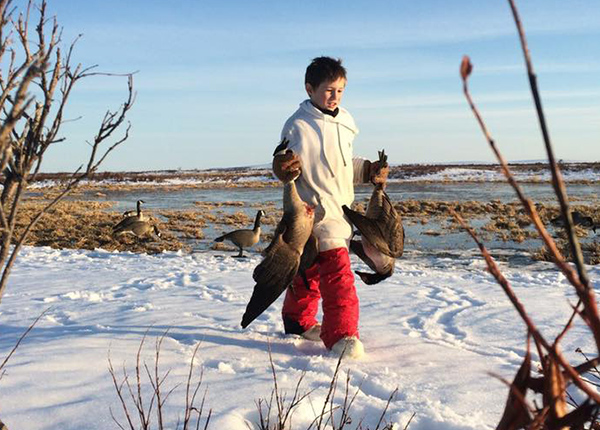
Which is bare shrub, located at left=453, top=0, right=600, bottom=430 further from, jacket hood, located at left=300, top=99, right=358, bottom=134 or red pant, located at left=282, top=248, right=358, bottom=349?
jacket hood, located at left=300, top=99, right=358, bottom=134

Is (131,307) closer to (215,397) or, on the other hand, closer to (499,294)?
(215,397)

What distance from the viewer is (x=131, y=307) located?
185 inches

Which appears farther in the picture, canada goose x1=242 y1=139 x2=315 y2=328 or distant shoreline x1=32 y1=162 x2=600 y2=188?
distant shoreline x1=32 y1=162 x2=600 y2=188

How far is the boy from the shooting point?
3.31 meters

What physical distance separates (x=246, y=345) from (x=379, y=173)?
144cm

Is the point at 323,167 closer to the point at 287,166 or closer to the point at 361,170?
the point at 287,166

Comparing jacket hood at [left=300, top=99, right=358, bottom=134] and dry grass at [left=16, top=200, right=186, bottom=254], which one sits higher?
jacket hood at [left=300, top=99, right=358, bottom=134]

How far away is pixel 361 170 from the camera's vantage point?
3779 mm

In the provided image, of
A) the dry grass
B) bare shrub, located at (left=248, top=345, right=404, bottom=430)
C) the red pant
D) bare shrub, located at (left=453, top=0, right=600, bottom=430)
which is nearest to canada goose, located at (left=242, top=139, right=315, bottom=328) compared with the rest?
the red pant

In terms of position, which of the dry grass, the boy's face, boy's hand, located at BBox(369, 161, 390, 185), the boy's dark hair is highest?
the boy's dark hair

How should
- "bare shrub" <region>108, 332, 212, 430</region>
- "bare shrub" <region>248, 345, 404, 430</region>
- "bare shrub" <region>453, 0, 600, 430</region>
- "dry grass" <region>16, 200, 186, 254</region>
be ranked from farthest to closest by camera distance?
"dry grass" <region>16, 200, 186, 254</region>, "bare shrub" <region>108, 332, 212, 430</region>, "bare shrub" <region>248, 345, 404, 430</region>, "bare shrub" <region>453, 0, 600, 430</region>

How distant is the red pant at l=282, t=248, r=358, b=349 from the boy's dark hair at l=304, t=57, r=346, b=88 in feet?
3.62

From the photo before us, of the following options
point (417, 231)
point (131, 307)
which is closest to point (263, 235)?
point (417, 231)

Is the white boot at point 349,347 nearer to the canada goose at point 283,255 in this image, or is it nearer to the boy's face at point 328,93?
the canada goose at point 283,255
